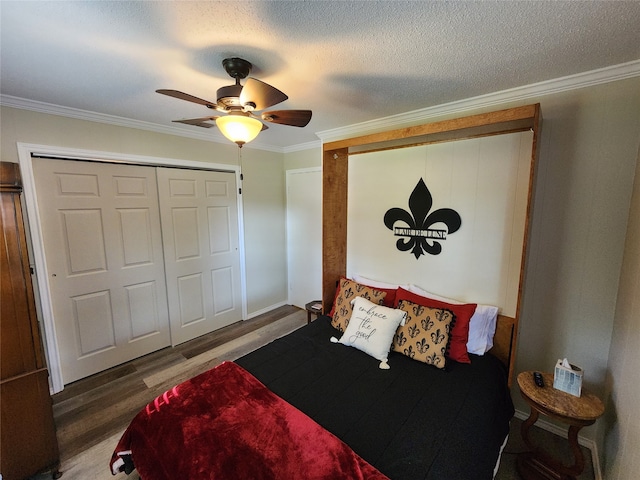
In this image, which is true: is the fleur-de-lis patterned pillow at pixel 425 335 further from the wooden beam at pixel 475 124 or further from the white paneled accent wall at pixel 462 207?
the wooden beam at pixel 475 124

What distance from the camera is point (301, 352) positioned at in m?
1.97

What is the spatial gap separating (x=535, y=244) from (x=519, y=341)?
72 centimetres

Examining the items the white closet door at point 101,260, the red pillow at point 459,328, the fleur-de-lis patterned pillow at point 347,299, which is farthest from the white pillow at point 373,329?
the white closet door at point 101,260

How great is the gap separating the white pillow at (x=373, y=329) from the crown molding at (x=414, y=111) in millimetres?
1633

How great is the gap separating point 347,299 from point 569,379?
1.45 meters

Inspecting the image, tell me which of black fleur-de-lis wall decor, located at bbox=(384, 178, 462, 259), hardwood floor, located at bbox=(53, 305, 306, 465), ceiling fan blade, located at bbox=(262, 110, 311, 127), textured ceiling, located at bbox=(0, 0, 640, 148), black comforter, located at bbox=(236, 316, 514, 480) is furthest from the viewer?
black fleur-de-lis wall decor, located at bbox=(384, 178, 462, 259)

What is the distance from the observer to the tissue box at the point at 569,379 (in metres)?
1.47

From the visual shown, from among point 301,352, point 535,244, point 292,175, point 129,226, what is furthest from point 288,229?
point 535,244

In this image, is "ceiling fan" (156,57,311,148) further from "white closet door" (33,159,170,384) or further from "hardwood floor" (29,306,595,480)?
"hardwood floor" (29,306,595,480)

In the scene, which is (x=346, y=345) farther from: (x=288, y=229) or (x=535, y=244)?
(x=288, y=229)

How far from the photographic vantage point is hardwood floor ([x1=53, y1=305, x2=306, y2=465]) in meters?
1.94

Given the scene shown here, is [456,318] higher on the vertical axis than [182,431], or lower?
higher

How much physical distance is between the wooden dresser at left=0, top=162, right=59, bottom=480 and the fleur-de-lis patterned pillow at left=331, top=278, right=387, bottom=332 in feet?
6.27

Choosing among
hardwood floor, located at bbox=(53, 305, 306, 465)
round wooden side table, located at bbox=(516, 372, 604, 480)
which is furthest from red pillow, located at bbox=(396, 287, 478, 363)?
hardwood floor, located at bbox=(53, 305, 306, 465)
